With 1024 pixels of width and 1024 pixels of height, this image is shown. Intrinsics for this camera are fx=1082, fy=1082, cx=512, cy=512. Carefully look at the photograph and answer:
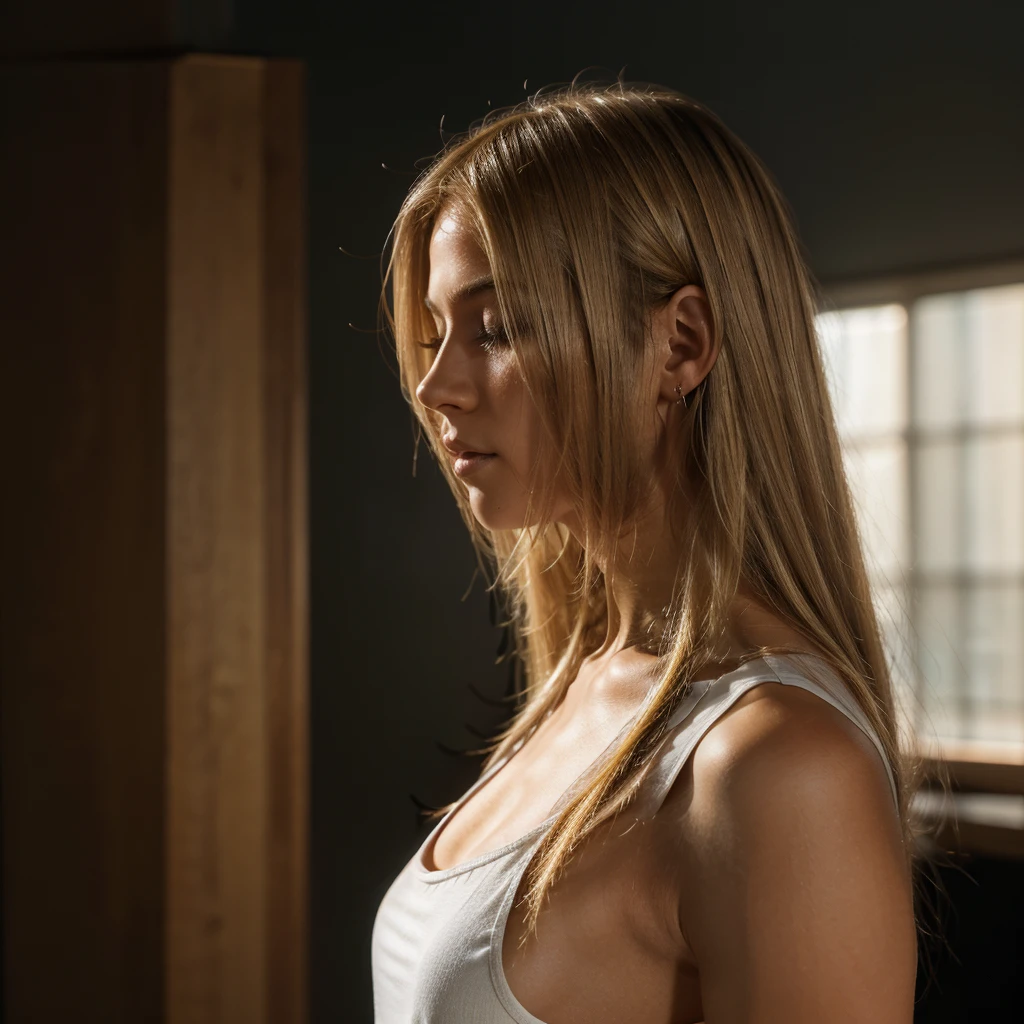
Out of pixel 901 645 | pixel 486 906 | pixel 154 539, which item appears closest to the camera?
pixel 486 906

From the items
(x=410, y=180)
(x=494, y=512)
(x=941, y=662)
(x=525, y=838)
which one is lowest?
(x=941, y=662)

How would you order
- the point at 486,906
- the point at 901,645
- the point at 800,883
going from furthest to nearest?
the point at 901,645
the point at 486,906
the point at 800,883

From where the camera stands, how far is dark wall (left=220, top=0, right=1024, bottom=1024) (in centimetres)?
149

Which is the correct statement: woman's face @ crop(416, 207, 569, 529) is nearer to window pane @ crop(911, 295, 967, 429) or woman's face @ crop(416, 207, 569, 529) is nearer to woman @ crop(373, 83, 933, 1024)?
woman @ crop(373, 83, 933, 1024)

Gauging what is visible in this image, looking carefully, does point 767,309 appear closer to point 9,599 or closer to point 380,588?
point 380,588

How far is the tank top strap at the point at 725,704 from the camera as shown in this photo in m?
0.65

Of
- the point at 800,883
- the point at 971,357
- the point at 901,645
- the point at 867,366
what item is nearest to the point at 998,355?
the point at 971,357

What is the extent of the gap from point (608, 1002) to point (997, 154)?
127 centimetres

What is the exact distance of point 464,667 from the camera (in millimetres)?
1657

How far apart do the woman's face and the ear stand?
10cm

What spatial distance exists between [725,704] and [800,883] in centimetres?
11

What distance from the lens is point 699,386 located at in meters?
0.76

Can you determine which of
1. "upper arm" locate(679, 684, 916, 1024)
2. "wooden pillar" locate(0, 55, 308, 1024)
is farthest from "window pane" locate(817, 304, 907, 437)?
"upper arm" locate(679, 684, 916, 1024)

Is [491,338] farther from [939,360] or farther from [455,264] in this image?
[939,360]
